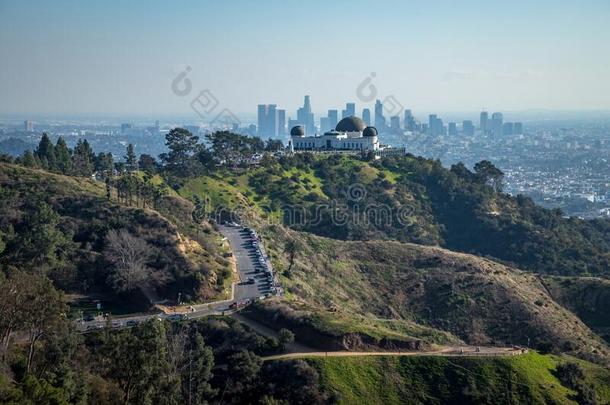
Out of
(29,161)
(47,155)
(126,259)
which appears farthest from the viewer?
(47,155)

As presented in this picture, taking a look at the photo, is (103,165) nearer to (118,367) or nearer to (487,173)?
(118,367)

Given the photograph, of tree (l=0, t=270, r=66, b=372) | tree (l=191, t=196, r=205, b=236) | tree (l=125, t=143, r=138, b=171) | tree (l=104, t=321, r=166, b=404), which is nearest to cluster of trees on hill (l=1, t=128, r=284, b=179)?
tree (l=125, t=143, r=138, b=171)

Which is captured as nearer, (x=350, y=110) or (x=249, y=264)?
(x=249, y=264)

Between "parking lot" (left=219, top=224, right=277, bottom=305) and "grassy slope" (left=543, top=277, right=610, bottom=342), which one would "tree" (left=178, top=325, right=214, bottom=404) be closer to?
"parking lot" (left=219, top=224, right=277, bottom=305)

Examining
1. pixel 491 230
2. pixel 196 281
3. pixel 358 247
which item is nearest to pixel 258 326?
pixel 196 281

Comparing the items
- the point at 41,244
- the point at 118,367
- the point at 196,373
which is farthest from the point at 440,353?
the point at 41,244
